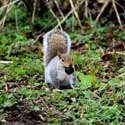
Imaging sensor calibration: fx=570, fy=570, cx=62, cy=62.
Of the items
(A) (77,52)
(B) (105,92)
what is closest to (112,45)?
(A) (77,52)

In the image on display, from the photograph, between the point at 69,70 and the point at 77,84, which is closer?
the point at 69,70

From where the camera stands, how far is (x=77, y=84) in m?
7.19

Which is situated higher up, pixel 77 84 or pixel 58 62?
pixel 58 62

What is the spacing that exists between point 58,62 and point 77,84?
1.20 ft

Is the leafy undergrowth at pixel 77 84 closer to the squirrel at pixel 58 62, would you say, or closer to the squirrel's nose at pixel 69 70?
the squirrel at pixel 58 62

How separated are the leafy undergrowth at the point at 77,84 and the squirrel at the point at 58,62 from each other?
0.44 ft

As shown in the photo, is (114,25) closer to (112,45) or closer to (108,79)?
(112,45)

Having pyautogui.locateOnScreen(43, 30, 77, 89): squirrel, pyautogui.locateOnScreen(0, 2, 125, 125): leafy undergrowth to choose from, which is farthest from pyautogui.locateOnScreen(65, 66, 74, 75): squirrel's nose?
pyautogui.locateOnScreen(0, 2, 125, 125): leafy undergrowth

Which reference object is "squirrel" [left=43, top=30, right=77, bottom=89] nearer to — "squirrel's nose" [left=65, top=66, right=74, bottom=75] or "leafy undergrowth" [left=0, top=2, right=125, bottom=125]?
"squirrel's nose" [left=65, top=66, right=74, bottom=75]

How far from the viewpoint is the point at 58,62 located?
7160 millimetres

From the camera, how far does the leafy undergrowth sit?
6.45m

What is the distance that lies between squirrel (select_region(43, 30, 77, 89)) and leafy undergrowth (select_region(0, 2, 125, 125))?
5.3 inches

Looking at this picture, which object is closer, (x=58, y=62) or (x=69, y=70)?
(x=69, y=70)

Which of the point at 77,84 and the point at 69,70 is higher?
the point at 69,70
